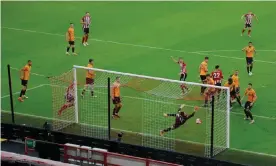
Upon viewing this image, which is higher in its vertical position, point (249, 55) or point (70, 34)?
point (70, 34)

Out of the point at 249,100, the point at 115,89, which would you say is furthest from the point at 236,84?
the point at 115,89

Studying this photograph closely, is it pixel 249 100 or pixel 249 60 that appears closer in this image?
pixel 249 100

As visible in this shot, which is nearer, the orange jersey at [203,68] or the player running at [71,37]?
the orange jersey at [203,68]

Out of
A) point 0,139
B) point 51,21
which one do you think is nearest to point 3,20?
point 51,21

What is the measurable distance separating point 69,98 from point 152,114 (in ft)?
9.33

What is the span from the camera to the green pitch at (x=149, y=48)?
2444 cm

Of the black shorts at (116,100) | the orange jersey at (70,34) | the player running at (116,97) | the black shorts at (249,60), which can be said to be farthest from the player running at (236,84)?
the orange jersey at (70,34)

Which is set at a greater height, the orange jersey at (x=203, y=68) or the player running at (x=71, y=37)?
the player running at (x=71, y=37)

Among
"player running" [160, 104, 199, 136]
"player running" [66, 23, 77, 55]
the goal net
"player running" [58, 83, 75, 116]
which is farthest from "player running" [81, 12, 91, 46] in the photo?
"player running" [160, 104, 199, 136]

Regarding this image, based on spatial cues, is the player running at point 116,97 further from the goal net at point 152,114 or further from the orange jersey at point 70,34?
the orange jersey at point 70,34

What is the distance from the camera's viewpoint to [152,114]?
23375 millimetres

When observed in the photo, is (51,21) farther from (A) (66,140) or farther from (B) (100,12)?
(A) (66,140)

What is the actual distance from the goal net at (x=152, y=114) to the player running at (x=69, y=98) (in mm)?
111

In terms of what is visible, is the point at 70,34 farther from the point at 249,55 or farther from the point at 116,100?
the point at 116,100
